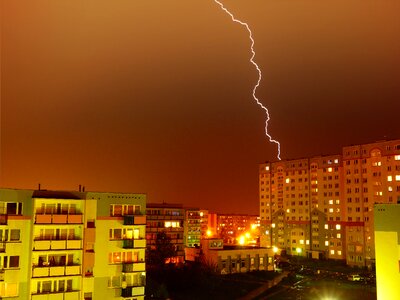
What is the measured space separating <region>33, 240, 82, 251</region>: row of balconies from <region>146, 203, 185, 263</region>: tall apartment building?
97.5ft

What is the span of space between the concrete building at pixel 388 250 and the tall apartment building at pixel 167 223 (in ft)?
105

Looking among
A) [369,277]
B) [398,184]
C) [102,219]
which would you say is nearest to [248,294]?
[369,277]

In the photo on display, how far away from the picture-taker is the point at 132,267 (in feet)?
71.4

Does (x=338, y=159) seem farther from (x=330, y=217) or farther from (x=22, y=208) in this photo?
(x=22, y=208)

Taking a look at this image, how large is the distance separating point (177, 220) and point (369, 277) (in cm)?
2064

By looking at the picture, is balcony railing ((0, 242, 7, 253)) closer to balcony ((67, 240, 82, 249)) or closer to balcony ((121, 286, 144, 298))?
balcony ((67, 240, 82, 249))

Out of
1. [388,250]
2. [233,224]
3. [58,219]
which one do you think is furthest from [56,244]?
[233,224]

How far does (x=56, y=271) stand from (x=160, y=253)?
68.2 ft

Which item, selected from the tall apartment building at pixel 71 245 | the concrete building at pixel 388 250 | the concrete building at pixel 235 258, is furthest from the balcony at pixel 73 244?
the concrete building at pixel 235 258

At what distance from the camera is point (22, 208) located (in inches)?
763

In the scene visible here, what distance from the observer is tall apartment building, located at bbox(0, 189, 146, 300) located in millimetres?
19047

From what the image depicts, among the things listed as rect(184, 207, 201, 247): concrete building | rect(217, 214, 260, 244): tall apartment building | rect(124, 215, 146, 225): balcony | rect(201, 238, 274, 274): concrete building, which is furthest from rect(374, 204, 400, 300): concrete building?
rect(217, 214, 260, 244): tall apartment building

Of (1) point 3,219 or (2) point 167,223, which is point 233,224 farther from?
(1) point 3,219

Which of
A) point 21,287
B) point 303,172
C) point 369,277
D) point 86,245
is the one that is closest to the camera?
point 21,287
